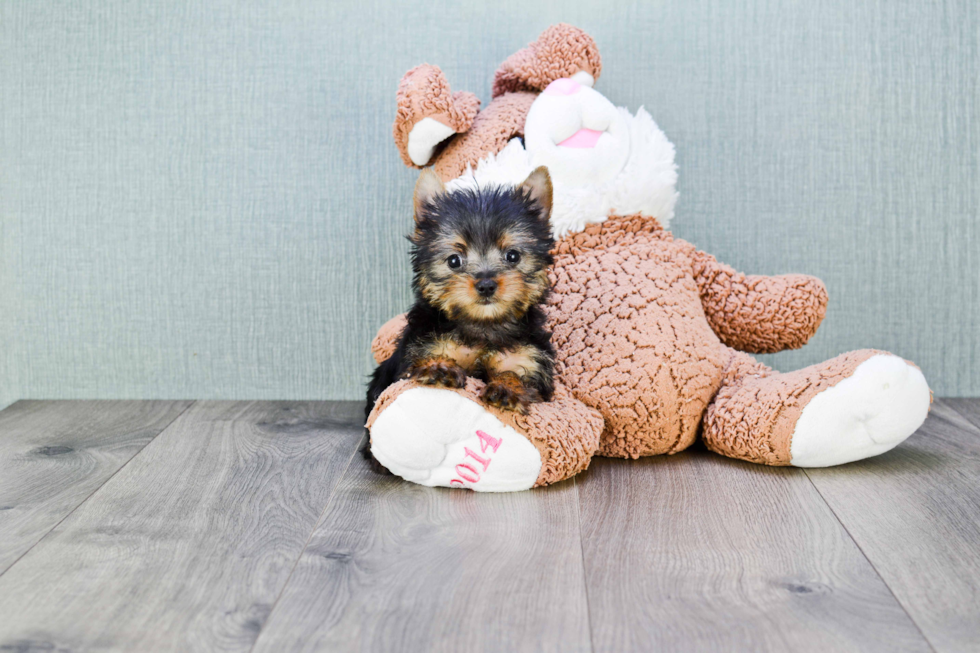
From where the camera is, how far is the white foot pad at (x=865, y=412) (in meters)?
1.63

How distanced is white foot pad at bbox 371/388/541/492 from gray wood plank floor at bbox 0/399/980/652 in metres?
0.04

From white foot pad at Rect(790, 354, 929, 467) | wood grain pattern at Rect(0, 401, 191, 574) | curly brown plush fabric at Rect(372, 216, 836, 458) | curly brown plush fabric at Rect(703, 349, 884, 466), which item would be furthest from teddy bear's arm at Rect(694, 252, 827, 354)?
wood grain pattern at Rect(0, 401, 191, 574)

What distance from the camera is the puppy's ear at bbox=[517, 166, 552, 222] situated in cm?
160

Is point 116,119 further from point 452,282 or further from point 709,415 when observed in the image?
point 709,415

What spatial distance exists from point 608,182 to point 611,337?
1.23ft

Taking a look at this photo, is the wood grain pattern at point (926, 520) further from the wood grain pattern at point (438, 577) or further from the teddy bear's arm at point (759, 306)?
the wood grain pattern at point (438, 577)

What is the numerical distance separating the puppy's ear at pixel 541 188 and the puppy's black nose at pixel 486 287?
0.23m

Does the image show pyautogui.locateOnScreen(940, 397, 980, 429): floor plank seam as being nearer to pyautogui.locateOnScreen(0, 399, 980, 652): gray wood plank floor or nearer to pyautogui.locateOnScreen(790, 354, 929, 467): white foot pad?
pyautogui.locateOnScreen(0, 399, 980, 652): gray wood plank floor

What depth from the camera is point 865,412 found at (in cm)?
→ 164

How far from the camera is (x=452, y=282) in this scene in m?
1.47

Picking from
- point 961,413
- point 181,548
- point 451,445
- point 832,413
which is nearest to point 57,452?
point 181,548

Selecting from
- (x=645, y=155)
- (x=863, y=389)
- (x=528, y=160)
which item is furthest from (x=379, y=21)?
(x=863, y=389)

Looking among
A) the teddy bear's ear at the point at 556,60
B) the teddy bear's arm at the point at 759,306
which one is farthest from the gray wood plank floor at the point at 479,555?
the teddy bear's ear at the point at 556,60

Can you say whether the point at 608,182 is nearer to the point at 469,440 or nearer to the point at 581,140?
the point at 581,140
